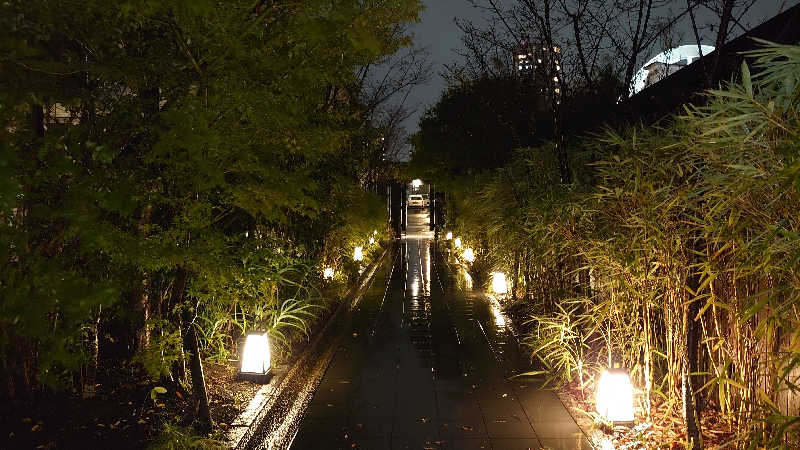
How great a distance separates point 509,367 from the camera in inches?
317

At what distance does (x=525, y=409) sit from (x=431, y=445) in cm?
142

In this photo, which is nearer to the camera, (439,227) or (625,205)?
(625,205)

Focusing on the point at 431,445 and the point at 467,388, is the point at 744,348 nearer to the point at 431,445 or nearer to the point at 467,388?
the point at 431,445

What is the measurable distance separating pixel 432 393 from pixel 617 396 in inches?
84.8

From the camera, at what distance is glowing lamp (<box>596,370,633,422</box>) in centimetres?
545

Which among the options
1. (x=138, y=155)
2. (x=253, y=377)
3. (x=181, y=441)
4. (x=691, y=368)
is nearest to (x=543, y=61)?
(x=691, y=368)

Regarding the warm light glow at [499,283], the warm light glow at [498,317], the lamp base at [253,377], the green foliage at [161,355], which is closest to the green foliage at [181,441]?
the green foliage at [161,355]

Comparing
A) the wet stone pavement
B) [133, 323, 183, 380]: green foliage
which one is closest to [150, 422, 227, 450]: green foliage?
[133, 323, 183, 380]: green foliage

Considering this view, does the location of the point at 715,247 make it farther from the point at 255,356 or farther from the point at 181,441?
the point at 255,356

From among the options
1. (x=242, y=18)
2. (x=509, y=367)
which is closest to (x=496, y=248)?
(x=509, y=367)

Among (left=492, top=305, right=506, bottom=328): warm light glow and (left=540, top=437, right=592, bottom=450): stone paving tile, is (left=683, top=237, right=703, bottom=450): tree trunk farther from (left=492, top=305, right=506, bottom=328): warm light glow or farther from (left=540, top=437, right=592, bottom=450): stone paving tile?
(left=492, top=305, right=506, bottom=328): warm light glow

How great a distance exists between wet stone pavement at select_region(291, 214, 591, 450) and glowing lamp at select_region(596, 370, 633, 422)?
14.0 inches

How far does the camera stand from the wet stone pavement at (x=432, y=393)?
218 inches

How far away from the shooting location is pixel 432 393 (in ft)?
22.6
